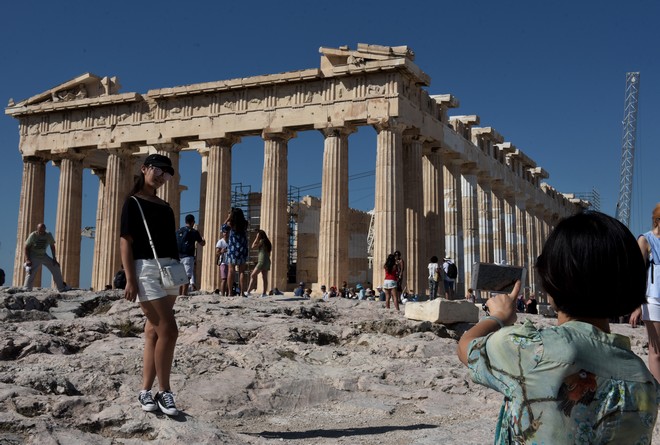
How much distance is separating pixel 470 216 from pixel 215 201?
11.9 m

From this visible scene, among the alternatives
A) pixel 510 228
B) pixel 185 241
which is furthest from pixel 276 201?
pixel 510 228

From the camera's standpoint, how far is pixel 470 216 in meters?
33.2

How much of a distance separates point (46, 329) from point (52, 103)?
26.0 metres

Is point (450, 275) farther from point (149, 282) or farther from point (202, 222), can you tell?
point (149, 282)

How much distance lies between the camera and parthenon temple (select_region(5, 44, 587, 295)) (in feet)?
85.0

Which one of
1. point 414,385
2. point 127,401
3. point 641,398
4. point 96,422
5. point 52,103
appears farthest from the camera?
point 52,103

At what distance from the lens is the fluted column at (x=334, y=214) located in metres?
26.0

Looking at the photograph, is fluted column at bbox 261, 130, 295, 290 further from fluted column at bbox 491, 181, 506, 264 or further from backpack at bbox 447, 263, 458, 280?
fluted column at bbox 491, 181, 506, 264

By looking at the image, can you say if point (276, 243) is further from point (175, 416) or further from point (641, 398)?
point (641, 398)

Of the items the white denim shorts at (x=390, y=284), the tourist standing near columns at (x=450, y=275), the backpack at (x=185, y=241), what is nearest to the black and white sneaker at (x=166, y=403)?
the backpack at (x=185, y=241)

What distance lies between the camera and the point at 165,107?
3016 cm

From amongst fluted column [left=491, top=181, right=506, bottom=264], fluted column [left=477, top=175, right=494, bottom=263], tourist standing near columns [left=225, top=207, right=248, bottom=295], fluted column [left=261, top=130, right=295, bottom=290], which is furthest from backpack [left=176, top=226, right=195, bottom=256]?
fluted column [left=491, top=181, right=506, bottom=264]

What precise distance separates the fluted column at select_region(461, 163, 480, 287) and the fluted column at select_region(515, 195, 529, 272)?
21.9 ft

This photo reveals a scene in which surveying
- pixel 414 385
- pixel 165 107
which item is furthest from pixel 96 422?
pixel 165 107
